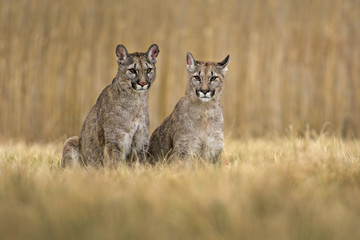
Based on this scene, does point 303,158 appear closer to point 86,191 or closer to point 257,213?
point 257,213

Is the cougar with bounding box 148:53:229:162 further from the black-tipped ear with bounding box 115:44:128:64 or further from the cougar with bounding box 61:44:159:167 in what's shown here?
the black-tipped ear with bounding box 115:44:128:64

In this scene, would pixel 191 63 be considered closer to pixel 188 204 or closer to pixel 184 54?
pixel 188 204

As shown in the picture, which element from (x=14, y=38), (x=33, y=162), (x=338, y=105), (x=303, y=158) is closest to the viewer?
(x=303, y=158)

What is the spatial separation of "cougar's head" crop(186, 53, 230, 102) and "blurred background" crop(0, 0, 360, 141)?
257 cm

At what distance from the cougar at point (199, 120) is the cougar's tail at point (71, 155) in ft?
2.57

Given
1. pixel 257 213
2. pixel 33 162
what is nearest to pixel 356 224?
pixel 257 213

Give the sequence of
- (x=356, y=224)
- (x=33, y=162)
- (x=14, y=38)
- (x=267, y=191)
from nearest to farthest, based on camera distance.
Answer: (x=356, y=224) → (x=267, y=191) → (x=33, y=162) → (x=14, y=38)

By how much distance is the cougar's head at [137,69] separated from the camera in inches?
202

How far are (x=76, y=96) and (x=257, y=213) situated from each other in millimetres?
5895

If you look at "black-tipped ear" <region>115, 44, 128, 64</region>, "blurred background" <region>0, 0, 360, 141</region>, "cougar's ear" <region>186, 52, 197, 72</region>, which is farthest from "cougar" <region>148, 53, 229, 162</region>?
"blurred background" <region>0, 0, 360, 141</region>

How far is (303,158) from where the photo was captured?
175 inches

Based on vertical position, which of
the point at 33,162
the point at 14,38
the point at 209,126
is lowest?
the point at 33,162

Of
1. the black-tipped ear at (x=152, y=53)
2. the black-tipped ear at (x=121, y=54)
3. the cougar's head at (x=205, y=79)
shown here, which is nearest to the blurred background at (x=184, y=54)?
the cougar's head at (x=205, y=79)

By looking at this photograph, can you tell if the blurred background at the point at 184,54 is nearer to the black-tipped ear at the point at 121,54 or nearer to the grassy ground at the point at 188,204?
the black-tipped ear at the point at 121,54
